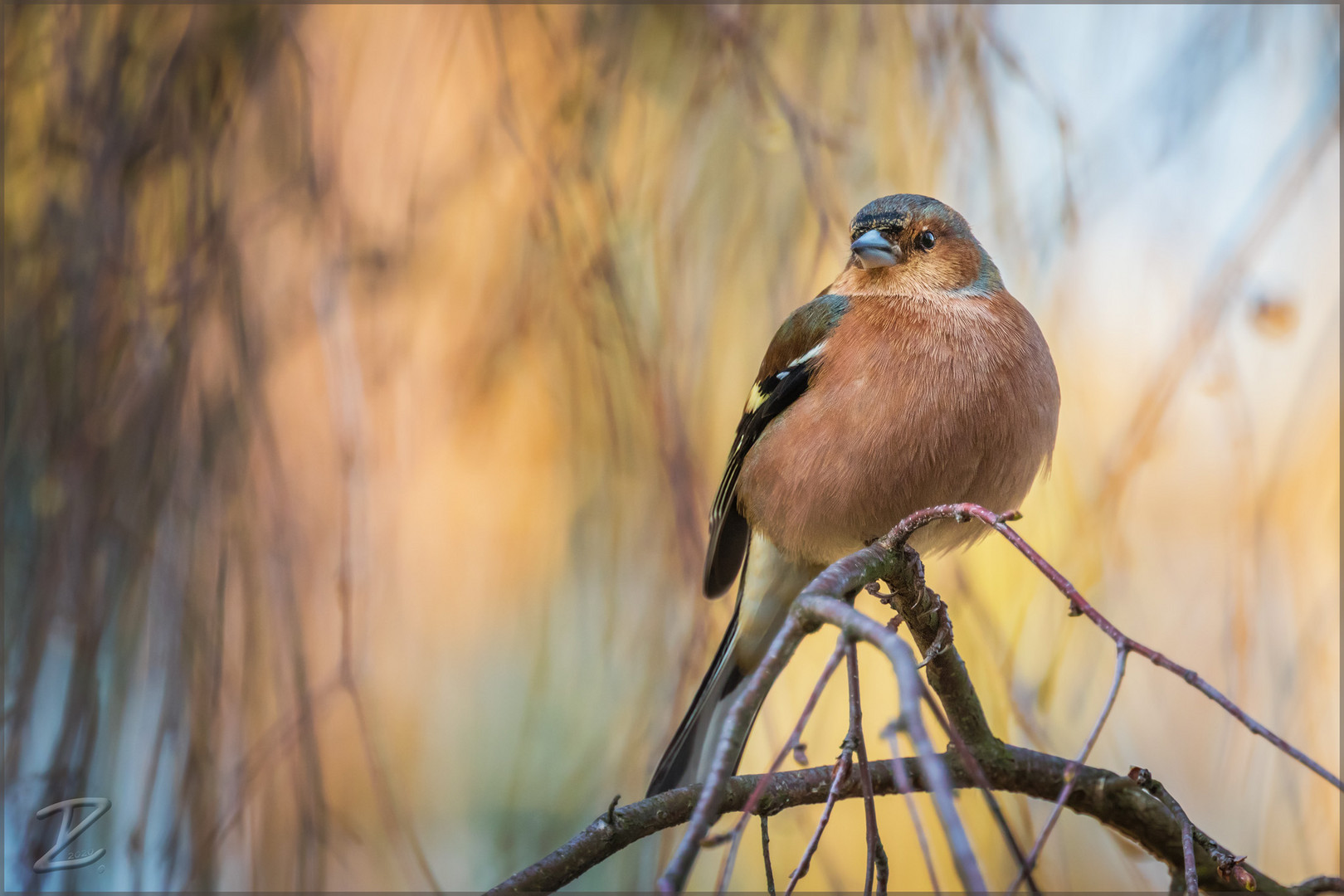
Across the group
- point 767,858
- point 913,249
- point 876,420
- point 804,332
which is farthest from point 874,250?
point 767,858

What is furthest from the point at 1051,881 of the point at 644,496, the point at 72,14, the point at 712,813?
the point at 72,14

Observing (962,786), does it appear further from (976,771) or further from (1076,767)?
(976,771)

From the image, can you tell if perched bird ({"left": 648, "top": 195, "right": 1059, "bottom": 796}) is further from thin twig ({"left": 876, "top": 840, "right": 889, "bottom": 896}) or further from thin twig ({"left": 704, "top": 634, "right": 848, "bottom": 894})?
thin twig ({"left": 704, "top": 634, "right": 848, "bottom": 894})

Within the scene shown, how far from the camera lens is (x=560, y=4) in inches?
122

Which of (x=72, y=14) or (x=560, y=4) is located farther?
(x=560, y=4)

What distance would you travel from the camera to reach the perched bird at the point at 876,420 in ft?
7.89

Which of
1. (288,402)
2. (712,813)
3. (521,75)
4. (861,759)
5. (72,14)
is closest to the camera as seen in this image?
(712,813)

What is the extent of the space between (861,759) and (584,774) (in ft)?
5.85

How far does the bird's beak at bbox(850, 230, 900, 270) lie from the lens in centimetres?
274

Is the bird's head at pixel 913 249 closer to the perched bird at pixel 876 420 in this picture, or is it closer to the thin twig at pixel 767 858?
the perched bird at pixel 876 420

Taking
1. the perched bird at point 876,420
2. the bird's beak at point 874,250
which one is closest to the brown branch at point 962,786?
the perched bird at point 876,420

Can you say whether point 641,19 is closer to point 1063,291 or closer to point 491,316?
point 491,316

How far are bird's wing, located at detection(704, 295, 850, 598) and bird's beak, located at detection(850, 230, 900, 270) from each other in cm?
15

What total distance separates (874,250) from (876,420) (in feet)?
1.86
